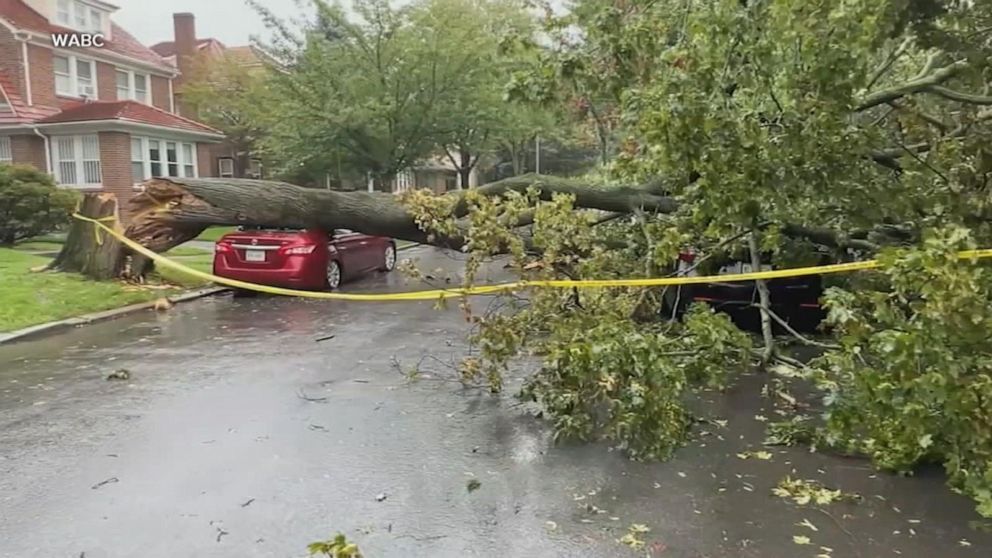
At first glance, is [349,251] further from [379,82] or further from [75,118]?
[75,118]

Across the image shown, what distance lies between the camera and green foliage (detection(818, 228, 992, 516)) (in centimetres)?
382

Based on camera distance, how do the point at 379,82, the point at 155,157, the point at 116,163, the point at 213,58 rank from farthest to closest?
1. the point at 213,58
2. the point at 155,157
3. the point at 116,163
4. the point at 379,82

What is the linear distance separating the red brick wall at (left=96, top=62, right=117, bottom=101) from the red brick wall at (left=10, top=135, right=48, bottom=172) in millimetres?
4200

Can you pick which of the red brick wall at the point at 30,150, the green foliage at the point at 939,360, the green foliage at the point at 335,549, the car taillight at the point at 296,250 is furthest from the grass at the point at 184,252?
the green foliage at the point at 939,360

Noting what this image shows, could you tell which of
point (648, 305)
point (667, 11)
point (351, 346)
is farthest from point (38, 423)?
point (667, 11)

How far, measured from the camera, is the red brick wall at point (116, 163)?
25.8 meters

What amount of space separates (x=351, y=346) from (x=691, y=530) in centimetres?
554

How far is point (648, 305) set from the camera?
7207 mm

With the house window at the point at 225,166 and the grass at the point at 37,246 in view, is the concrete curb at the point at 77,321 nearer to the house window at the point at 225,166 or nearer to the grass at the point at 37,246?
the grass at the point at 37,246

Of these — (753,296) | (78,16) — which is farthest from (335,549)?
(78,16)

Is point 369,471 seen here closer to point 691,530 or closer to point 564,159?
point 691,530

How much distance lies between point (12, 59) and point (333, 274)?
19744 millimetres

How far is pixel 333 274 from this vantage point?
13.8 metres

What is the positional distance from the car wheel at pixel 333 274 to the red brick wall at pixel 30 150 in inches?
699
